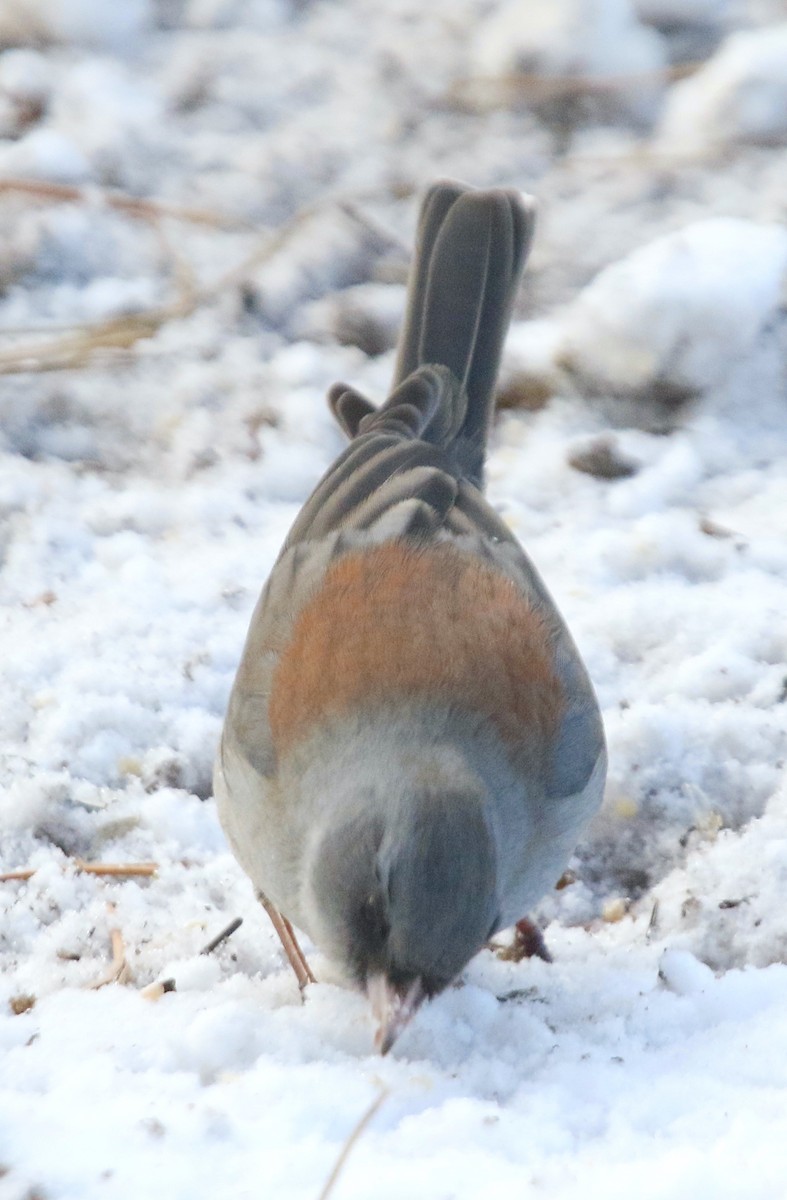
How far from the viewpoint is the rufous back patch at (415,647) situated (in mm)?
3010

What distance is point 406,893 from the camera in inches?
98.7

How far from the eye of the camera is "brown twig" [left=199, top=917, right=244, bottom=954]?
309 centimetres

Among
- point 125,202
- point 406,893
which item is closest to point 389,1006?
point 406,893

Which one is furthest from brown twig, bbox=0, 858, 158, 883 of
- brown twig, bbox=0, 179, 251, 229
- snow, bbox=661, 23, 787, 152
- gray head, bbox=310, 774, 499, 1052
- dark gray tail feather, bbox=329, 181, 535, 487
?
snow, bbox=661, 23, 787, 152

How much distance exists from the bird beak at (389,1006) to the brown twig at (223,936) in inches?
24.3

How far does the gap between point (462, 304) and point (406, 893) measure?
6.86 ft

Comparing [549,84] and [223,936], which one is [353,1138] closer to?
[223,936]

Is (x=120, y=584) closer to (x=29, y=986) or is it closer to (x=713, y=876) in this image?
(x=29, y=986)

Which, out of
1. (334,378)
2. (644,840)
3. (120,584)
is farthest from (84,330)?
(644,840)

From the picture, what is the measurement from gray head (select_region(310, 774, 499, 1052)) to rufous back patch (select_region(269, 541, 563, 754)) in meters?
0.37

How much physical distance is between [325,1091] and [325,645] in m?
1.08

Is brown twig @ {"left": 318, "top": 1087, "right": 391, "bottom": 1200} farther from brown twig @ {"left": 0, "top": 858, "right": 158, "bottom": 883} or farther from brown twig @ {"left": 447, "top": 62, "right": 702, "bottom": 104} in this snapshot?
brown twig @ {"left": 447, "top": 62, "right": 702, "bottom": 104}

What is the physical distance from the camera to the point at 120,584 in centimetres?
420

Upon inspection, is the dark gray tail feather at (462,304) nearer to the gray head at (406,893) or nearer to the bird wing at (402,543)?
the bird wing at (402,543)
